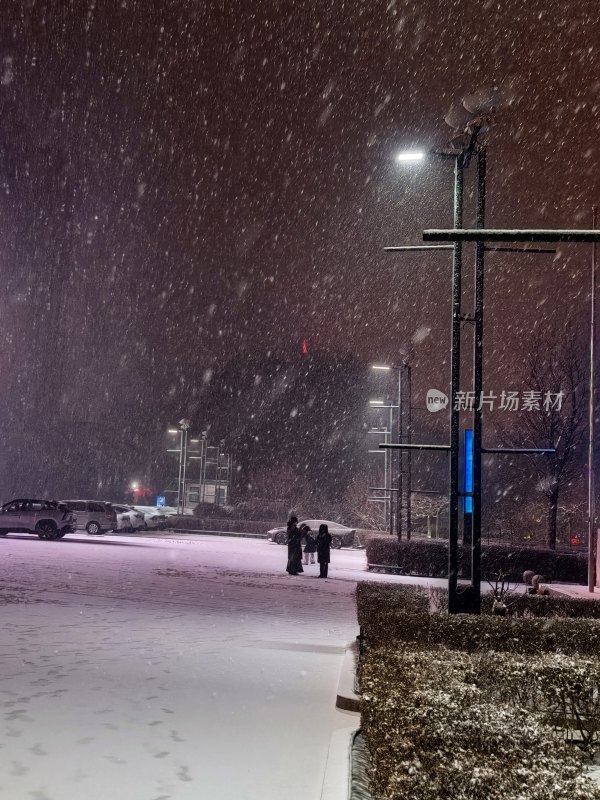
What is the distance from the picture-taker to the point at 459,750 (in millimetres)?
3881

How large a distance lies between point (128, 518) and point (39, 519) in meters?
8.51

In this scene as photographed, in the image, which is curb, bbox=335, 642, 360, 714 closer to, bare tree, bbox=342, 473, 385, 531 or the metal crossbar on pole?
the metal crossbar on pole

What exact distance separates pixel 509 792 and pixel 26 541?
34083 millimetres

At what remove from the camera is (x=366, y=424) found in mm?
69938

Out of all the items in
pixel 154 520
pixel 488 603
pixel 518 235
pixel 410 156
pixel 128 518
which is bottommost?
pixel 154 520

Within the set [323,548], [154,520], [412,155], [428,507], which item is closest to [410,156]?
[412,155]

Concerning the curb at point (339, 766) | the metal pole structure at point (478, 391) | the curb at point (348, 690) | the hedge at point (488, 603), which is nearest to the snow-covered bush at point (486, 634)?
the curb at point (348, 690)

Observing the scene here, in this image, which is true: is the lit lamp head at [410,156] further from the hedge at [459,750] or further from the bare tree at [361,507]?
the bare tree at [361,507]

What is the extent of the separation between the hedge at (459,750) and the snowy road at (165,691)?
1056 millimetres

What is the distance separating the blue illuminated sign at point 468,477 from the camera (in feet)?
40.6

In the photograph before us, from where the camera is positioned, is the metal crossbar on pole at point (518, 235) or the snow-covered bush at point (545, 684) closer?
the metal crossbar on pole at point (518, 235)

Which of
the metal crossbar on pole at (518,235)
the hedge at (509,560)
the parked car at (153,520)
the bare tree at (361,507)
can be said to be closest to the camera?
the metal crossbar on pole at (518,235)

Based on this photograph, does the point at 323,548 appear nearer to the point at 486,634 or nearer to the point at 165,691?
the point at 486,634

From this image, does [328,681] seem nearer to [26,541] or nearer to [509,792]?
[509,792]
